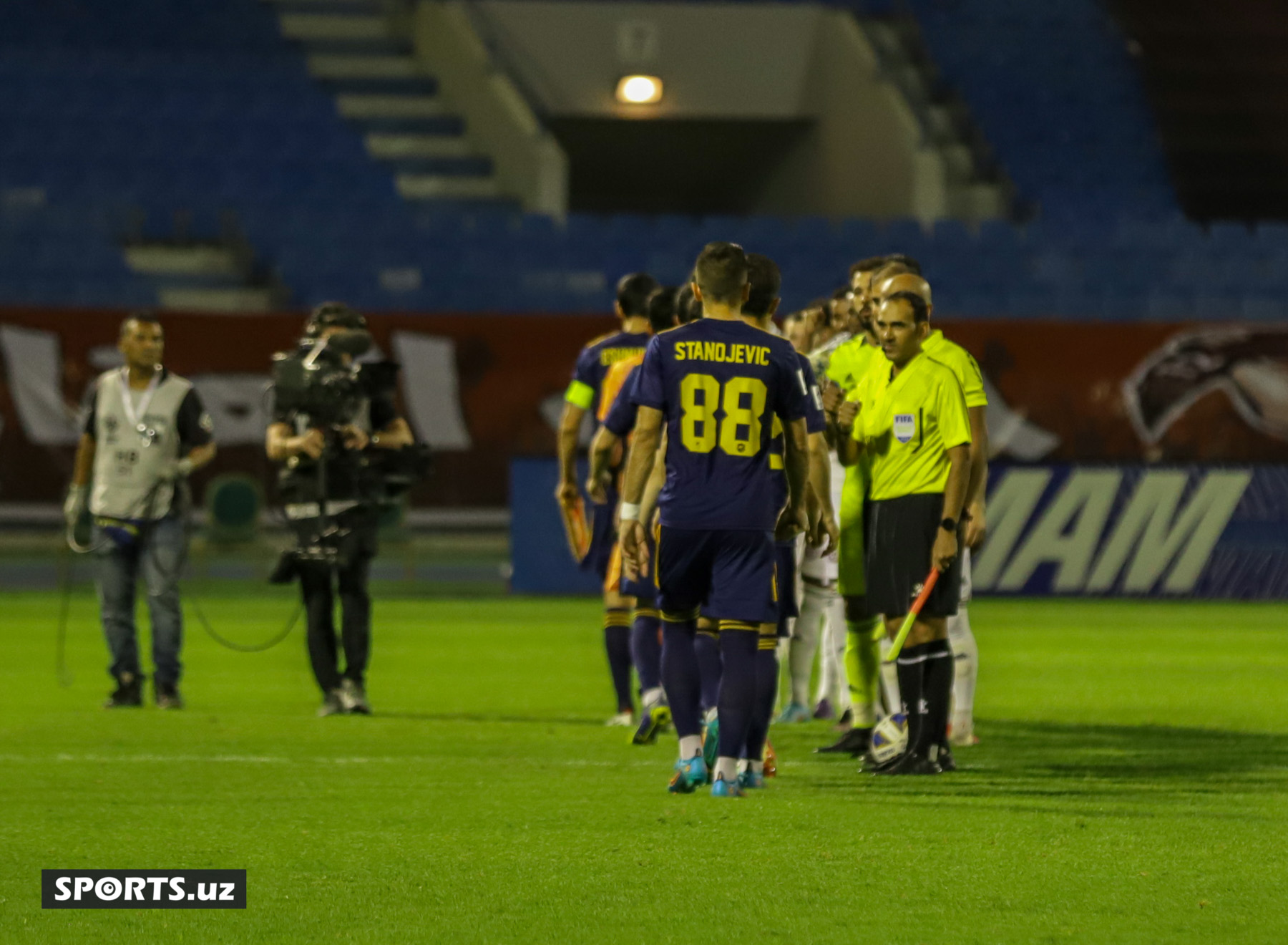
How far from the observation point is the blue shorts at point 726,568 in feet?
24.4

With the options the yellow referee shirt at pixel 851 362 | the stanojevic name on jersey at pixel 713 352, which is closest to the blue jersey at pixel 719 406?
the stanojevic name on jersey at pixel 713 352

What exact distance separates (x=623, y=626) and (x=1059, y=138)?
23245mm

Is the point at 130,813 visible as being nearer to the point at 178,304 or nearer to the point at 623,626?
the point at 623,626

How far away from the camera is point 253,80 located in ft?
98.8

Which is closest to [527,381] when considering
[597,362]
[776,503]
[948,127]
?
[948,127]

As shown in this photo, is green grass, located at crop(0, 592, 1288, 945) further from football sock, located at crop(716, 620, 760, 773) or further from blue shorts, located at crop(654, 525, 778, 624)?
blue shorts, located at crop(654, 525, 778, 624)

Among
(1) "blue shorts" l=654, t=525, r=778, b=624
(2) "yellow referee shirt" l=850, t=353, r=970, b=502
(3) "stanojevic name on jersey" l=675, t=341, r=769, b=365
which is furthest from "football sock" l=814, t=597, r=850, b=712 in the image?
(3) "stanojevic name on jersey" l=675, t=341, r=769, b=365

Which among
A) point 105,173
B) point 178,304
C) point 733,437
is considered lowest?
point 733,437

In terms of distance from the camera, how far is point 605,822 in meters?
7.11

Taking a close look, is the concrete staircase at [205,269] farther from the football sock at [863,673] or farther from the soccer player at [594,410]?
the football sock at [863,673]

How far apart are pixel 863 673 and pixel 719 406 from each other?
220 cm

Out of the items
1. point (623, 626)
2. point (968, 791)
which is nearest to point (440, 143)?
point (623, 626)

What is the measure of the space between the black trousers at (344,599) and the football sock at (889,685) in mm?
2722

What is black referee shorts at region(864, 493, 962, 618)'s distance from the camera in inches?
323
